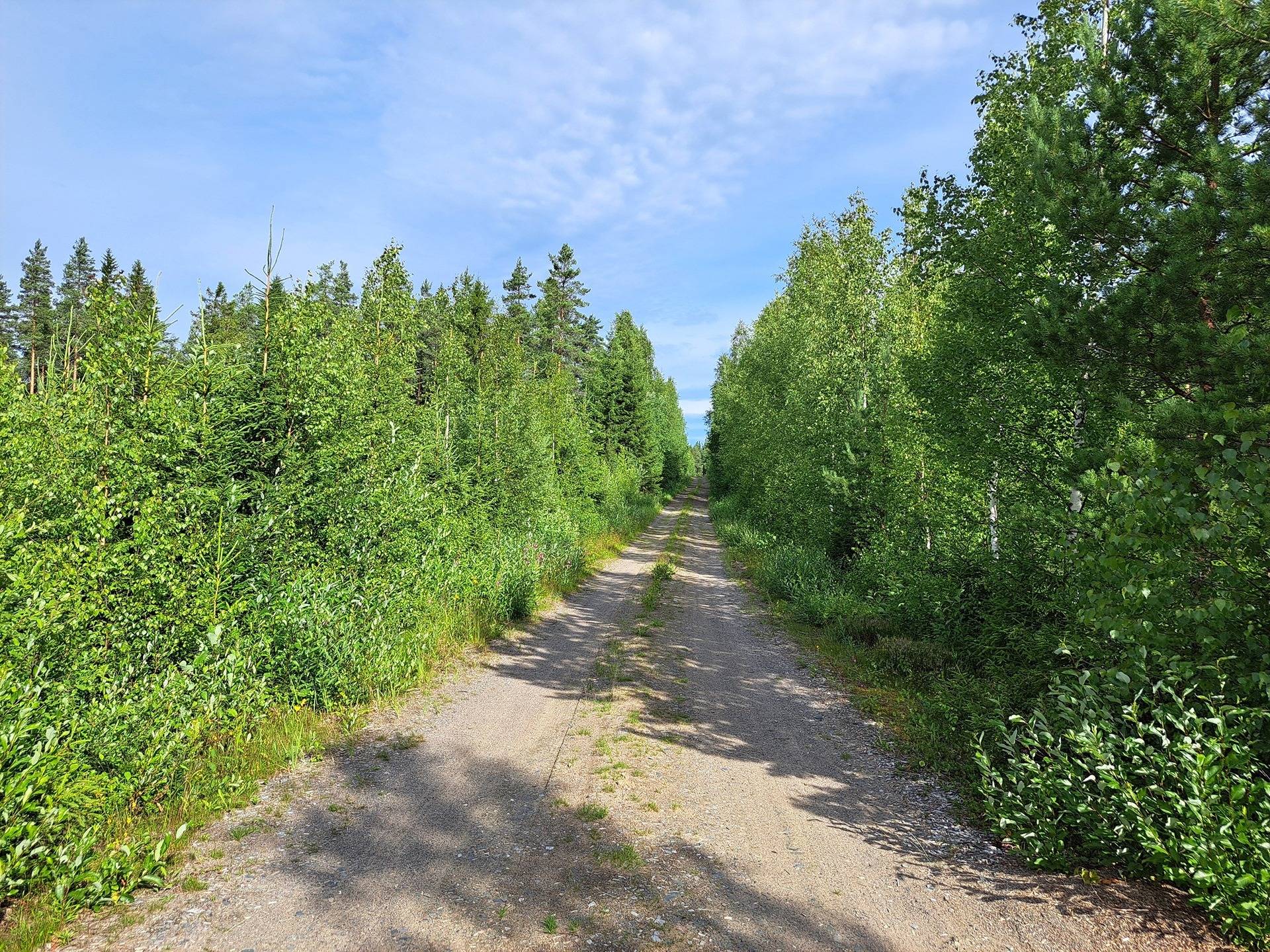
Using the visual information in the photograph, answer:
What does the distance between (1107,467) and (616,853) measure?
5175 millimetres

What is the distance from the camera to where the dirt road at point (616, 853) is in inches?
155

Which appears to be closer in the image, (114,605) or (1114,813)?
(1114,813)

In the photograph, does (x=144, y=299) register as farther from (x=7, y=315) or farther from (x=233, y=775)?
(x=7, y=315)

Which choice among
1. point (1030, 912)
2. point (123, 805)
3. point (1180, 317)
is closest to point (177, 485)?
point (123, 805)

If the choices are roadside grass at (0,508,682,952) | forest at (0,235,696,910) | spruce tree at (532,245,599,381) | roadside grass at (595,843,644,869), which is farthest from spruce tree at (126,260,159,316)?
spruce tree at (532,245,599,381)

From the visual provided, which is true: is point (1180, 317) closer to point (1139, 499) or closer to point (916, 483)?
point (1139, 499)

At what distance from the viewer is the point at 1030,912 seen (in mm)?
4086

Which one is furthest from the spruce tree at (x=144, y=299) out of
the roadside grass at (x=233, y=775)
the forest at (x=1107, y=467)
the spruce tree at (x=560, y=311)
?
the spruce tree at (x=560, y=311)

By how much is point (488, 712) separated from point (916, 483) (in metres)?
11.4

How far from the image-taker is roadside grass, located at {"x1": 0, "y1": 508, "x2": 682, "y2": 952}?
12.5 ft

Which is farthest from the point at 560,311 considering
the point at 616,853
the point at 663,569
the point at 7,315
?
the point at 7,315

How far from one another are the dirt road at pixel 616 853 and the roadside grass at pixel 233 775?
0.16 meters

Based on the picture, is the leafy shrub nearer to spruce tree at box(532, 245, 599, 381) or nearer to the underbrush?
the underbrush

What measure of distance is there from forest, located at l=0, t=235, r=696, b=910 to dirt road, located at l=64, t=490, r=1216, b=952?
2.24ft
